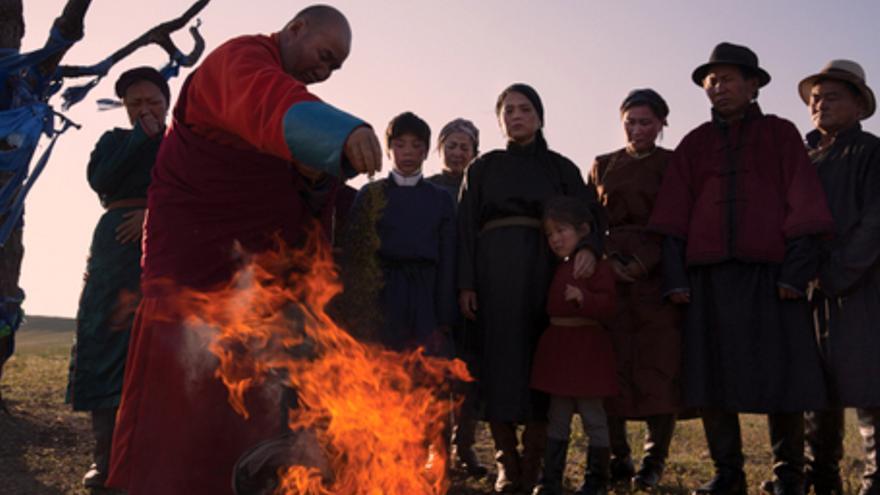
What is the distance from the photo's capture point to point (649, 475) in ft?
18.8

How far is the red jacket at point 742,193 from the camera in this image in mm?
4887

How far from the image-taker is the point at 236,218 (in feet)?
9.98

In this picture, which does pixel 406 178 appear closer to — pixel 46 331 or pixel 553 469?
pixel 553 469

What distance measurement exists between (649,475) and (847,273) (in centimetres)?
198

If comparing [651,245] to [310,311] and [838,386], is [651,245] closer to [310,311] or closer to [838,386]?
[838,386]

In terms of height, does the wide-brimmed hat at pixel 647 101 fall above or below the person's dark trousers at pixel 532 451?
above

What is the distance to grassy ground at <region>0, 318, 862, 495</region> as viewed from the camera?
579 cm

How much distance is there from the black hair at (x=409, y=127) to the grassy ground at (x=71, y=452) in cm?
256

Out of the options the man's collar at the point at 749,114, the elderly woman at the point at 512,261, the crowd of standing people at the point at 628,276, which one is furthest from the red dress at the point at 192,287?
the man's collar at the point at 749,114

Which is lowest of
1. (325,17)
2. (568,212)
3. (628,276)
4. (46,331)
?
(46,331)

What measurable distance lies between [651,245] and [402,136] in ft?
6.29

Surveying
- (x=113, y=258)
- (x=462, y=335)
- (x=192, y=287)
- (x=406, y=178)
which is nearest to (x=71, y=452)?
(x=113, y=258)

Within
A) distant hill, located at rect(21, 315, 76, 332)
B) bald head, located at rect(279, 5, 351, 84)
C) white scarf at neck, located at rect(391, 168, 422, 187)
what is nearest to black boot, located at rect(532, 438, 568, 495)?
white scarf at neck, located at rect(391, 168, 422, 187)

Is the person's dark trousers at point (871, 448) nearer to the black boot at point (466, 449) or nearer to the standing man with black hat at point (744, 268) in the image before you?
the standing man with black hat at point (744, 268)
